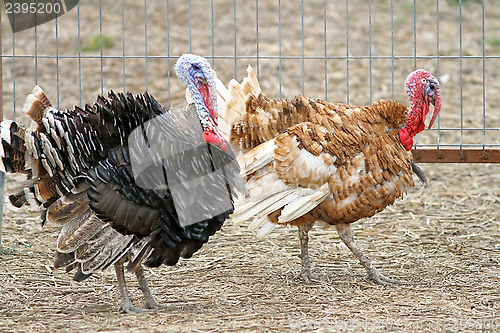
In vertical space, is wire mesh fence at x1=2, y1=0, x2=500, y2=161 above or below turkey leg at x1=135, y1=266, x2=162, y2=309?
above

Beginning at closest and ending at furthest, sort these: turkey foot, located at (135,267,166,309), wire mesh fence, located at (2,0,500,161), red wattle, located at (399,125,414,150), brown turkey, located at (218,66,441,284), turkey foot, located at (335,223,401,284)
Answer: turkey foot, located at (135,267,166,309) < brown turkey, located at (218,66,441,284) < turkey foot, located at (335,223,401,284) < red wattle, located at (399,125,414,150) < wire mesh fence, located at (2,0,500,161)

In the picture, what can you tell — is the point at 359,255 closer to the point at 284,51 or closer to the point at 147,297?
the point at 147,297

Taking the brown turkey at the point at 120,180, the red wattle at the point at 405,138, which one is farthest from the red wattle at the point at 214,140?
the red wattle at the point at 405,138

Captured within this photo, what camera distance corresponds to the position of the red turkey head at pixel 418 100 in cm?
413

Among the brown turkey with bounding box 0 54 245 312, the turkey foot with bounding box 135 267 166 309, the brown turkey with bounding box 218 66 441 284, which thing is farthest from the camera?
the brown turkey with bounding box 218 66 441 284

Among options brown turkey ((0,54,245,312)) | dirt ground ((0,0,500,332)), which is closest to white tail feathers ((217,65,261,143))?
dirt ground ((0,0,500,332))

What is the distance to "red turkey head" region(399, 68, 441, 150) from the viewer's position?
413 centimetres

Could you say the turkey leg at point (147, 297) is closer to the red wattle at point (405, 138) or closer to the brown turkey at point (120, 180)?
the brown turkey at point (120, 180)

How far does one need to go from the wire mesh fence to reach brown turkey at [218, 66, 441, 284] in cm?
325

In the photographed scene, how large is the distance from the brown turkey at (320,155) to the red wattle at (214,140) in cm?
62

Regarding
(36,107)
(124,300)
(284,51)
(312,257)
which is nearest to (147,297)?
(124,300)

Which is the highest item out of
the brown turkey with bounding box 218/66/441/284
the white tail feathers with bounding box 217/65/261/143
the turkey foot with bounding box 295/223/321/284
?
the white tail feathers with bounding box 217/65/261/143

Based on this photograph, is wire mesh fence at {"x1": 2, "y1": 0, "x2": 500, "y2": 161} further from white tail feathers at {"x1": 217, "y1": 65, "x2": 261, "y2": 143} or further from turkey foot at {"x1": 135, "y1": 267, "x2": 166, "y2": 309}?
turkey foot at {"x1": 135, "y1": 267, "x2": 166, "y2": 309}

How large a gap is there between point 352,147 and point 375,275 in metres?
0.90
